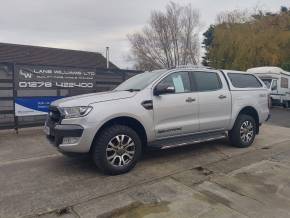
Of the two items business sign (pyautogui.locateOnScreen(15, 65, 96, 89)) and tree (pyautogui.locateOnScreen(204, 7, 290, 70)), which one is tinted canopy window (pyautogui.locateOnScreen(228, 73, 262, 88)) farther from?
tree (pyautogui.locateOnScreen(204, 7, 290, 70))

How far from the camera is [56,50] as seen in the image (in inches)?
1001

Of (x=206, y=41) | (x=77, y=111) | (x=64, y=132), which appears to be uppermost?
(x=206, y=41)

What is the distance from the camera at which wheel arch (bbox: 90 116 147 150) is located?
4852mm

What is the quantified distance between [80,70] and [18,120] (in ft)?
7.40

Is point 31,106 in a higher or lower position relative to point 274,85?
lower

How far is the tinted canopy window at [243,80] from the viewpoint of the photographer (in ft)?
22.3

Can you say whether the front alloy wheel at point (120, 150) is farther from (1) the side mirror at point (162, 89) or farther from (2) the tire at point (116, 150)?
(1) the side mirror at point (162, 89)

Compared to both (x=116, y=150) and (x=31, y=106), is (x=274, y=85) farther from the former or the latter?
(x=116, y=150)

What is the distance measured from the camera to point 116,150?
487cm

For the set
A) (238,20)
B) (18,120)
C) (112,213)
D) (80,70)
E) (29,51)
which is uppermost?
(238,20)

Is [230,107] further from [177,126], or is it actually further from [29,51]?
[29,51]

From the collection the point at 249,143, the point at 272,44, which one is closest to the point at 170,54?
the point at 272,44

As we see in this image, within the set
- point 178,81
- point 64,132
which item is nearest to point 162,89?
point 178,81

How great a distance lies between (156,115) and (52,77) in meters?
4.50
